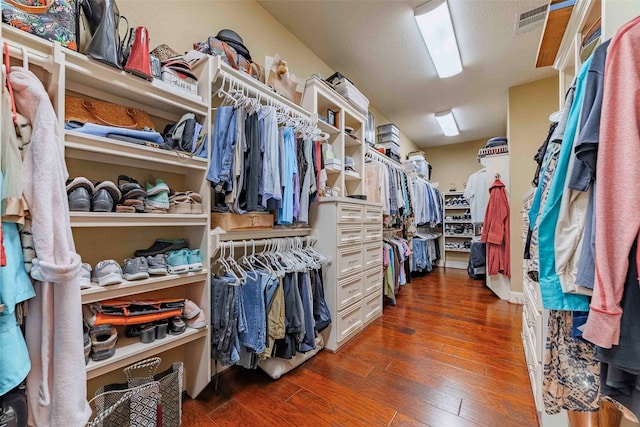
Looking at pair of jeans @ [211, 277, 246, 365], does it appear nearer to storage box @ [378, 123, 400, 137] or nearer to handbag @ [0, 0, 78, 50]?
handbag @ [0, 0, 78, 50]

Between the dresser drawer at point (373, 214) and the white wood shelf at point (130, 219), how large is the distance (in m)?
1.53

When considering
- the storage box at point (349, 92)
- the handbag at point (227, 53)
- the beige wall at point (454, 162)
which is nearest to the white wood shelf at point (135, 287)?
the handbag at point (227, 53)

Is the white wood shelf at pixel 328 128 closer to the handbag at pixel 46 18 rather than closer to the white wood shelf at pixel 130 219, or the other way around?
the white wood shelf at pixel 130 219

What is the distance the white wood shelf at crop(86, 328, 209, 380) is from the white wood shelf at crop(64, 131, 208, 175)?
897 mm

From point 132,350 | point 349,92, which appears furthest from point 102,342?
point 349,92

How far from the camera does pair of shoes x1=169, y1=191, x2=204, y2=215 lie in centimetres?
140

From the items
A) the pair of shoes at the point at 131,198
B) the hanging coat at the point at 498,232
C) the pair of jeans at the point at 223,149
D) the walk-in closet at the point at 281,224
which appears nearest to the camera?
the walk-in closet at the point at 281,224

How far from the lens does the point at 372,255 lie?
266cm

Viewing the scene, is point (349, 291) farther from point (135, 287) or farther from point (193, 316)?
point (135, 287)

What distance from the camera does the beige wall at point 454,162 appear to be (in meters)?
6.02

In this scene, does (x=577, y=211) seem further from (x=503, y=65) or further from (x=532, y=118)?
(x=532, y=118)

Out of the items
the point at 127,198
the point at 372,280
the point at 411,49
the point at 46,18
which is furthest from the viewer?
the point at 411,49

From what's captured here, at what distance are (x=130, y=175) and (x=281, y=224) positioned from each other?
0.96m

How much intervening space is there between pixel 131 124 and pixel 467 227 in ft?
19.5
